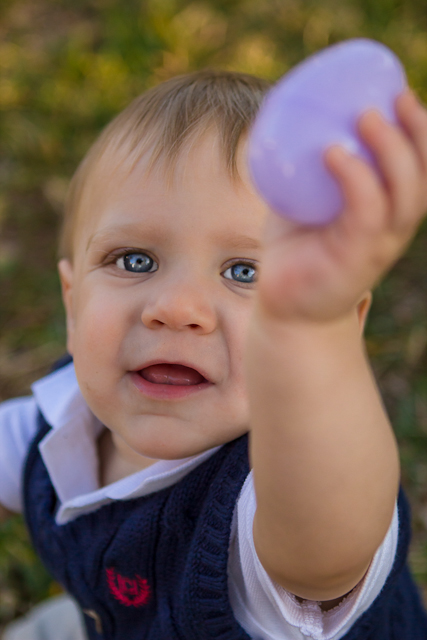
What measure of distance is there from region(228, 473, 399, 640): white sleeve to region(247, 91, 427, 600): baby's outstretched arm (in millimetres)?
76

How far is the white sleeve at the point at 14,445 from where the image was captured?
1428mm

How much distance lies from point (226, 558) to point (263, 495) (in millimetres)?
257

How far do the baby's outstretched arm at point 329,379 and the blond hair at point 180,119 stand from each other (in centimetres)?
43

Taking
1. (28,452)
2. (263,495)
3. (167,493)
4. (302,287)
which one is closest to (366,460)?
(263,495)

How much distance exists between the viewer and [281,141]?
0.55m

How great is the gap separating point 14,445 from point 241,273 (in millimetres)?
746

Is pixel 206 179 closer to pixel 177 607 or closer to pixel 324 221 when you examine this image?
Result: pixel 324 221

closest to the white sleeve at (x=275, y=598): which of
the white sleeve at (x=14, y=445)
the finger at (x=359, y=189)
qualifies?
the finger at (x=359, y=189)

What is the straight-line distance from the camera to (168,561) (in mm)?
1030

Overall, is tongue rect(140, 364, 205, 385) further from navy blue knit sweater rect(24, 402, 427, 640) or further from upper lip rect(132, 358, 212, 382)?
navy blue knit sweater rect(24, 402, 427, 640)

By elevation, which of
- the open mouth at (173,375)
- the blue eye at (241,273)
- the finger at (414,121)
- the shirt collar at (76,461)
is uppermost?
the finger at (414,121)

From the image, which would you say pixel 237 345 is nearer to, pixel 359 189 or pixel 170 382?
pixel 170 382

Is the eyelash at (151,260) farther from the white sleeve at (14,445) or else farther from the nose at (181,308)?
the white sleeve at (14,445)

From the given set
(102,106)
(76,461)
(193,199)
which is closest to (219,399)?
(193,199)
